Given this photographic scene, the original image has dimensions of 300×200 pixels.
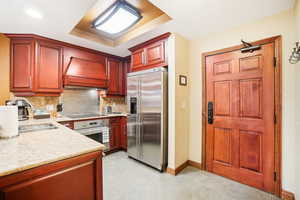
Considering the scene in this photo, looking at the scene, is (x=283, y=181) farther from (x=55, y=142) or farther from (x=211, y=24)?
(x=55, y=142)

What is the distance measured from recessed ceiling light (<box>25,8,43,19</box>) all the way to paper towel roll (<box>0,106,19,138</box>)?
1.36 meters

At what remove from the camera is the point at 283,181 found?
1796 millimetres

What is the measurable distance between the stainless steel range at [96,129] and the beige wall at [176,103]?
4.80ft

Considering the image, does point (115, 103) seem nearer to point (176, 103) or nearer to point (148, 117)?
point (148, 117)

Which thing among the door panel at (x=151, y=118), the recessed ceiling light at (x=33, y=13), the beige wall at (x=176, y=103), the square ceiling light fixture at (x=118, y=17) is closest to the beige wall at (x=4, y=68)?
the recessed ceiling light at (x=33, y=13)

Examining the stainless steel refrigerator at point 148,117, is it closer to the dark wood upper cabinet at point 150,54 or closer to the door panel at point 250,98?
the dark wood upper cabinet at point 150,54

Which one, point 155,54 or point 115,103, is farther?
point 115,103

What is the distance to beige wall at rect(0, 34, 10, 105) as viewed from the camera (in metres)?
2.45

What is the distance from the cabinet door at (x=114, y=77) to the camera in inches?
140

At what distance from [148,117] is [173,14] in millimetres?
1646

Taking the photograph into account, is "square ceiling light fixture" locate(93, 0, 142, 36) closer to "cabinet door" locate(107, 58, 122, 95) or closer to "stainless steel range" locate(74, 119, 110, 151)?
"cabinet door" locate(107, 58, 122, 95)

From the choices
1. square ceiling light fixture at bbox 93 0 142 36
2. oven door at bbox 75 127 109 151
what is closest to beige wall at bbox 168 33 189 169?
square ceiling light fixture at bbox 93 0 142 36

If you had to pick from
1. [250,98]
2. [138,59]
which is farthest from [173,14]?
[250,98]

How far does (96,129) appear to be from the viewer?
9.80ft
